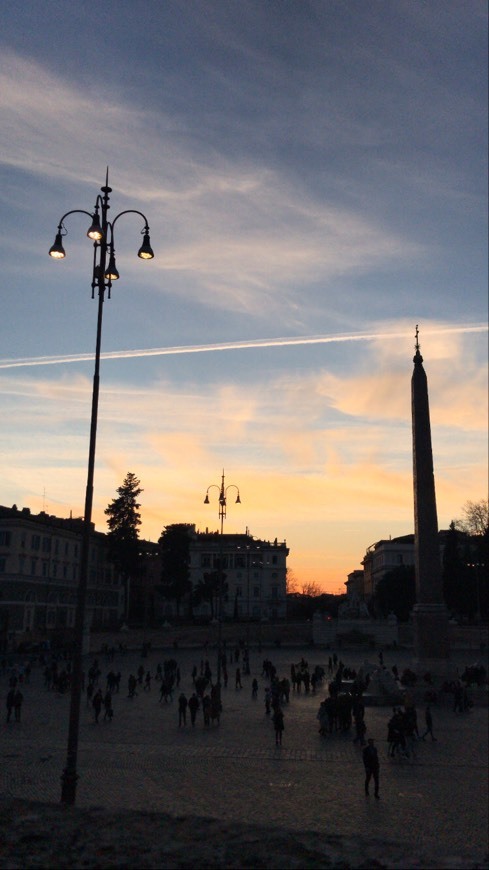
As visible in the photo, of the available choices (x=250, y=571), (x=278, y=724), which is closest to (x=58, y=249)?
(x=278, y=724)

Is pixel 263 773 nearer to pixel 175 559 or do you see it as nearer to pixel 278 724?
pixel 278 724

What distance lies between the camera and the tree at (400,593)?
306 feet

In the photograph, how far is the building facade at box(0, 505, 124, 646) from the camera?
60.6 metres

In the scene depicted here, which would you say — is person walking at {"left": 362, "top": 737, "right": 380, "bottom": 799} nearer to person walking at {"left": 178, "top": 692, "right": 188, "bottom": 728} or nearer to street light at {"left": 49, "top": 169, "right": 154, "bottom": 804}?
street light at {"left": 49, "top": 169, "right": 154, "bottom": 804}

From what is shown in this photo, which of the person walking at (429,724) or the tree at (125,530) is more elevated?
the tree at (125,530)

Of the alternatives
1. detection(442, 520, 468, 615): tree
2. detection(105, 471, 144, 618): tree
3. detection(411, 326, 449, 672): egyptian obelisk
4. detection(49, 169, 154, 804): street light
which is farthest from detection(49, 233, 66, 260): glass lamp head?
detection(442, 520, 468, 615): tree

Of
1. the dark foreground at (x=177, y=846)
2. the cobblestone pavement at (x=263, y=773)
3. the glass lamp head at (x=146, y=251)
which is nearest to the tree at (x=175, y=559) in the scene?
the cobblestone pavement at (x=263, y=773)

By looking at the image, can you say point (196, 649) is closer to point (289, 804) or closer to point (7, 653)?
point (7, 653)

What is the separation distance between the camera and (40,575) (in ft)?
215

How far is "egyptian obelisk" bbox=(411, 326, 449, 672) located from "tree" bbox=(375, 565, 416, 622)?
55.9m

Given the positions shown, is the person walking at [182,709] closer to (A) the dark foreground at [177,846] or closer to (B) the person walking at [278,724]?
(B) the person walking at [278,724]

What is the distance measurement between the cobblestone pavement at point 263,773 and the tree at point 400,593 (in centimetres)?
6571

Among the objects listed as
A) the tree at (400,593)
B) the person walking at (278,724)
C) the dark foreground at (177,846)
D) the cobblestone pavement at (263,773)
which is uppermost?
the tree at (400,593)

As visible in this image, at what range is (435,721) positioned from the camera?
27.1m
